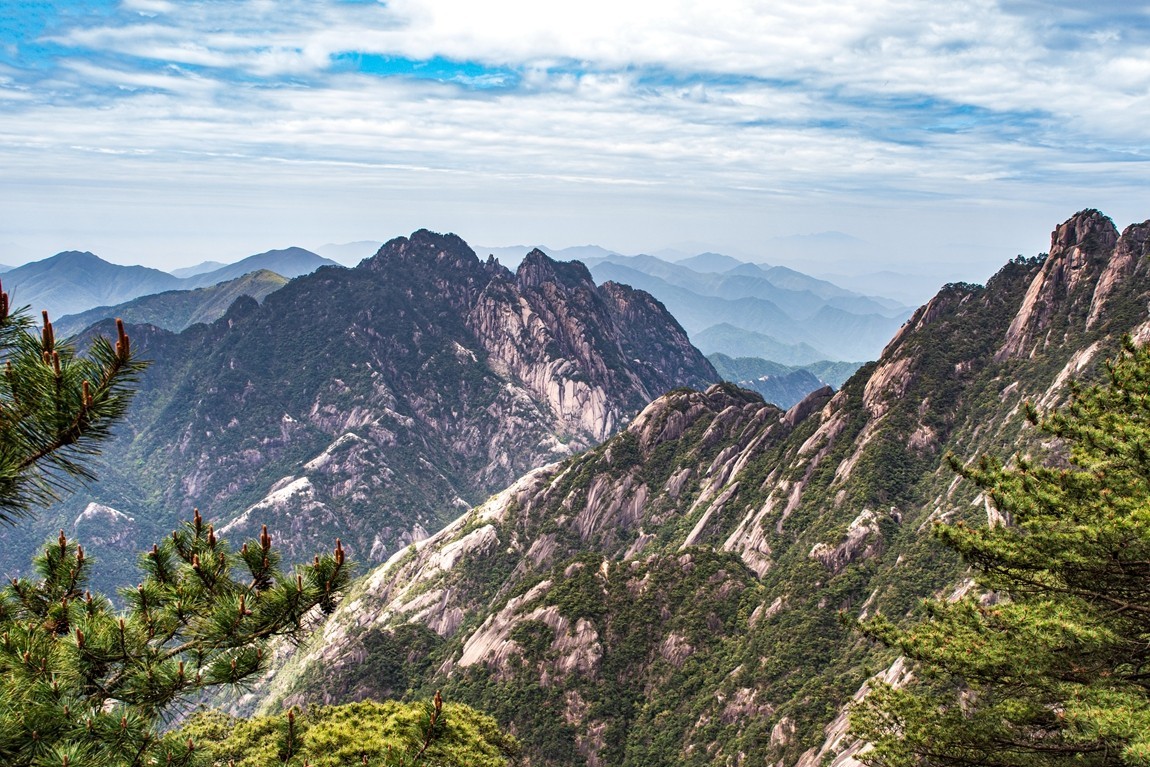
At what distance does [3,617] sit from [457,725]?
1156 inches

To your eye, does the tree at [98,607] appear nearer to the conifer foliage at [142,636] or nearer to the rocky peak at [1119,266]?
the conifer foliage at [142,636]

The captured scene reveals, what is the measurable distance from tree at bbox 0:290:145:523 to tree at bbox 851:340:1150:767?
22.6 metres

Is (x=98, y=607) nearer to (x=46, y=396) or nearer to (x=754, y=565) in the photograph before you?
(x=46, y=396)

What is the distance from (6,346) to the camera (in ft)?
38.1

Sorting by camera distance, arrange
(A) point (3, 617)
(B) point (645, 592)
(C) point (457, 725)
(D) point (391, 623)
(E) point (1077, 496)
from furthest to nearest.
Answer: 1. (D) point (391, 623)
2. (B) point (645, 592)
3. (C) point (457, 725)
4. (E) point (1077, 496)
5. (A) point (3, 617)

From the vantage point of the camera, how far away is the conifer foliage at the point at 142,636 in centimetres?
1180

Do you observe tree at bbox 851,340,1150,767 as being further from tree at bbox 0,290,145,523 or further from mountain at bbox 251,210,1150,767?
mountain at bbox 251,210,1150,767

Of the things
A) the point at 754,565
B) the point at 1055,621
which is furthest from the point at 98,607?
the point at 754,565

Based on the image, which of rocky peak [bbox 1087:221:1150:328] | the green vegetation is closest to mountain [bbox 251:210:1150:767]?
rocky peak [bbox 1087:221:1150:328]

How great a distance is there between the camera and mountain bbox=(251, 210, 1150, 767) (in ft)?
250

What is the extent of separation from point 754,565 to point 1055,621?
8798 centimetres

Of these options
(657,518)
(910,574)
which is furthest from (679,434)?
(910,574)

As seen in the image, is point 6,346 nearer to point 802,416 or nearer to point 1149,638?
point 1149,638

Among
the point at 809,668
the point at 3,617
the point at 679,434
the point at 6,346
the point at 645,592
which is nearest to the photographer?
the point at 6,346
